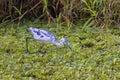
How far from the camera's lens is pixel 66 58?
2031 millimetres

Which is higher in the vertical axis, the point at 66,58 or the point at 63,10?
the point at 63,10

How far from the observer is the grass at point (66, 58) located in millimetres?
1844

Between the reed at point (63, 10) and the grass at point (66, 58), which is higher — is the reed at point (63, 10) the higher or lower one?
the higher one

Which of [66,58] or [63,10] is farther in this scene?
[63,10]

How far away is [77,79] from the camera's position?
1796 mm

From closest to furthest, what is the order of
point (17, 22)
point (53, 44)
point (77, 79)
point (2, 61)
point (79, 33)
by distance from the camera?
1. point (77, 79)
2. point (2, 61)
3. point (53, 44)
4. point (79, 33)
5. point (17, 22)

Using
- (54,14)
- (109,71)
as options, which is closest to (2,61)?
(109,71)

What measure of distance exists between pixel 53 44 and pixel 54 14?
0.54m

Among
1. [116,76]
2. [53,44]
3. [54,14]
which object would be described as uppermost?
[54,14]

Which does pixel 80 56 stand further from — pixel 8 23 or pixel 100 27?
pixel 8 23

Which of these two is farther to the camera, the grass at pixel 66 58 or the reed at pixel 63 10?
the reed at pixel 63 10

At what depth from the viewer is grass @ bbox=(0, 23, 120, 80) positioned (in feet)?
6.05

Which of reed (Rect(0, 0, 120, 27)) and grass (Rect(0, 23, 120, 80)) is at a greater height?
reed (Rect(0, 0, 120, 27))

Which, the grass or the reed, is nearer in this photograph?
the grass
